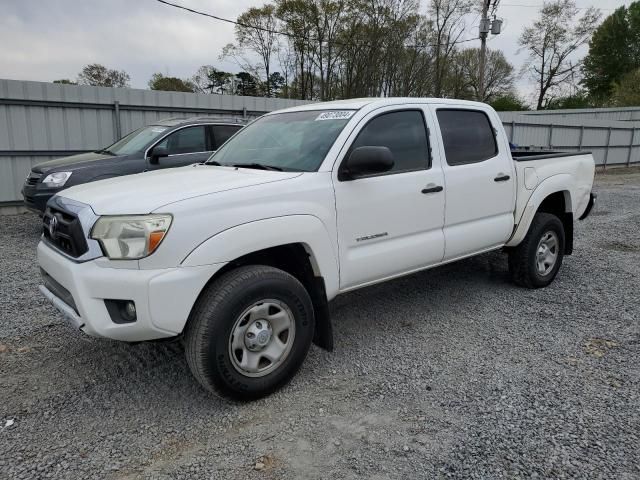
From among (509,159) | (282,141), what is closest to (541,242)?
(509,159)

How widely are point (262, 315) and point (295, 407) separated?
0.61 meters

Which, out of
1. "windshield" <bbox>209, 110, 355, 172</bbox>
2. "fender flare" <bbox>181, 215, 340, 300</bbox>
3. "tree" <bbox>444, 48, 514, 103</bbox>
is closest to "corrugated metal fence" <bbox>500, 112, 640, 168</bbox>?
"tree" <bbox>444, 48, 514, 103</bbox>

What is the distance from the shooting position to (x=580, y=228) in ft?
28.9

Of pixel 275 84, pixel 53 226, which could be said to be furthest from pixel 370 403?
pixel 275 84

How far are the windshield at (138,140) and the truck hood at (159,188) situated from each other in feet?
15.4

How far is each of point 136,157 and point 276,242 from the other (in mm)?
5540

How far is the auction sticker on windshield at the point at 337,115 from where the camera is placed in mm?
3633

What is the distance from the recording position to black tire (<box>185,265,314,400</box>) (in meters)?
2.74

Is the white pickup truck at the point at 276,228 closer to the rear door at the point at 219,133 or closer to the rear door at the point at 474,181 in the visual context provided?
the rear door at the point at 474,181

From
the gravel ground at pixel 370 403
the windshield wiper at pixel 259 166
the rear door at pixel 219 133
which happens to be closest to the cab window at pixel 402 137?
the windshield wiper at pixel 259 166

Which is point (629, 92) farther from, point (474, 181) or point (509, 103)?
point (474, 181)

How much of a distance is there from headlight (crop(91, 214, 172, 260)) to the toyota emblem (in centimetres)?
59

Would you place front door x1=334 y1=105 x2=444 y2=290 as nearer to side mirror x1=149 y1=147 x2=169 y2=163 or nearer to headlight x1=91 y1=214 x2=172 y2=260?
headlight x1=91 y1=214 x2=172 y2=260

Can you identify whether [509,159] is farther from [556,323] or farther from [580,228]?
[580,228]
